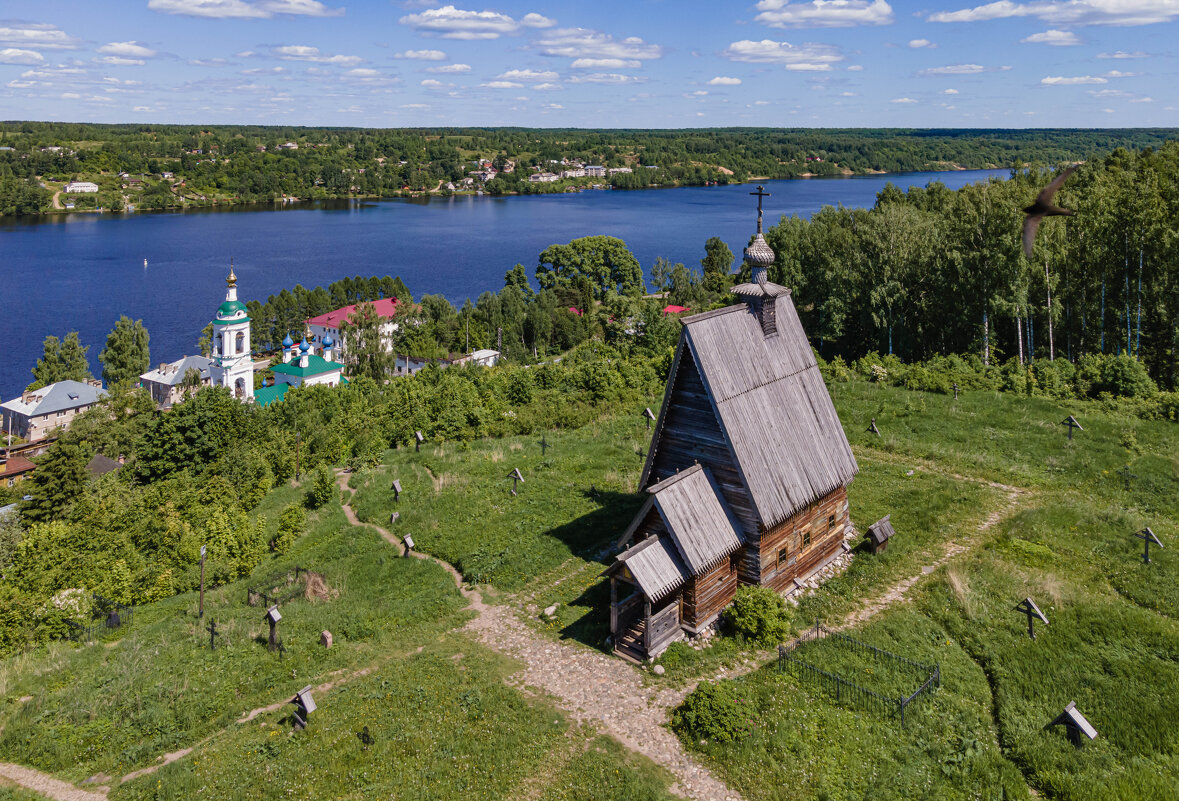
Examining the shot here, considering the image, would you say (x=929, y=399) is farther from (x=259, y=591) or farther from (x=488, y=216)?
(x=488, y=216)

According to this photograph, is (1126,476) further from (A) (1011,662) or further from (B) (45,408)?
(B) (45,408)

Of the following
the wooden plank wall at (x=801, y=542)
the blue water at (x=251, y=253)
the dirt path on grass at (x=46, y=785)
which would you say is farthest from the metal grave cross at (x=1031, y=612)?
the blue water at (x=251, y=253)

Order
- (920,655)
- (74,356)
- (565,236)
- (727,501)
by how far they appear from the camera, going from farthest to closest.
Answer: (565,236) < (74,356) < (727,501) < (920,655)

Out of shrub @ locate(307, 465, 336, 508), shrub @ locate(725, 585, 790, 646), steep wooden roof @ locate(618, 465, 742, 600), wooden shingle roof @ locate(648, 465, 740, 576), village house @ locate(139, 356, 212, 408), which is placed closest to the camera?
steep wooden roof @ locate(618, 465, 742, 600)

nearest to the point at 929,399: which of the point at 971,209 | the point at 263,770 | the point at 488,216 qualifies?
the point at 971,209

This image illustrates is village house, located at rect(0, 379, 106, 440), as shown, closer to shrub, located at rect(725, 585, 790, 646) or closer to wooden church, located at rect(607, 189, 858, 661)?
wooden church, located at rect(607, 189, 858, 661)

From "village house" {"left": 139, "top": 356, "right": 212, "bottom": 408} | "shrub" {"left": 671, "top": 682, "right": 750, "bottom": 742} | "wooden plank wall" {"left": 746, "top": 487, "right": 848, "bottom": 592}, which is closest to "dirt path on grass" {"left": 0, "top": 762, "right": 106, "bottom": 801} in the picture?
"shrub" {"left": 671, "top": 682, "right": 750, "bottom": 742}
